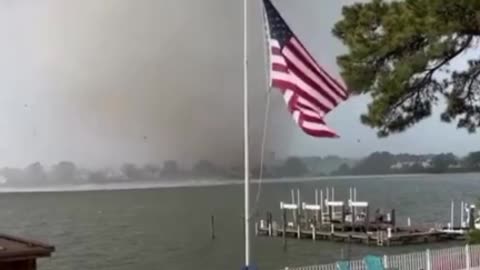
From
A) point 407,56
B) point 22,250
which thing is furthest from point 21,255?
point 407,56

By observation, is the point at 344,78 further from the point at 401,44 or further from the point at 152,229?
the point at 152,229

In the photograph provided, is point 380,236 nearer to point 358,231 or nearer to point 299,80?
point 358,231

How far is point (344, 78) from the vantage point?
20078 millimetres

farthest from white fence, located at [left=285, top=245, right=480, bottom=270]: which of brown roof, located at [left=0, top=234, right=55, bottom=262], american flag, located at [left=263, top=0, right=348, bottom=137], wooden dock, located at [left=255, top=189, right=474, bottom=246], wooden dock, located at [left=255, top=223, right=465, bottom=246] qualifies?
wooden dock, located at [left=255, top=223, right=465, bottom=246]

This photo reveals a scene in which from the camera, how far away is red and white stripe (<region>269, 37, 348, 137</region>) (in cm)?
1316

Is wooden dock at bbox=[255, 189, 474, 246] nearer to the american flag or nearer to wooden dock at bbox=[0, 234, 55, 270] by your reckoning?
the american flag

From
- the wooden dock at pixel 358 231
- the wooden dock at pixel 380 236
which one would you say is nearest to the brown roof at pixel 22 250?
the wooden dock at pixel 358 231

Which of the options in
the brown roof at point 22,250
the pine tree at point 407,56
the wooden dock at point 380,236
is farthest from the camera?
the wooden dock at point 380,236

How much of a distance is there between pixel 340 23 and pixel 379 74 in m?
1.98

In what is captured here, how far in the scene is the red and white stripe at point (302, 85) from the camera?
1316 cm

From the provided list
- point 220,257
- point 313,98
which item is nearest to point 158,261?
point 220,257

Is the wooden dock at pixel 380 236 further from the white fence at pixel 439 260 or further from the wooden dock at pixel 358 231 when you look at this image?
the white fence at pixel 439 260

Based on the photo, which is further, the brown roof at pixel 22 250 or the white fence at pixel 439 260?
the white fence at pixel 439 260

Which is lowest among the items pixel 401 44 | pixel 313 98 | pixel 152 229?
pixel 152 229
